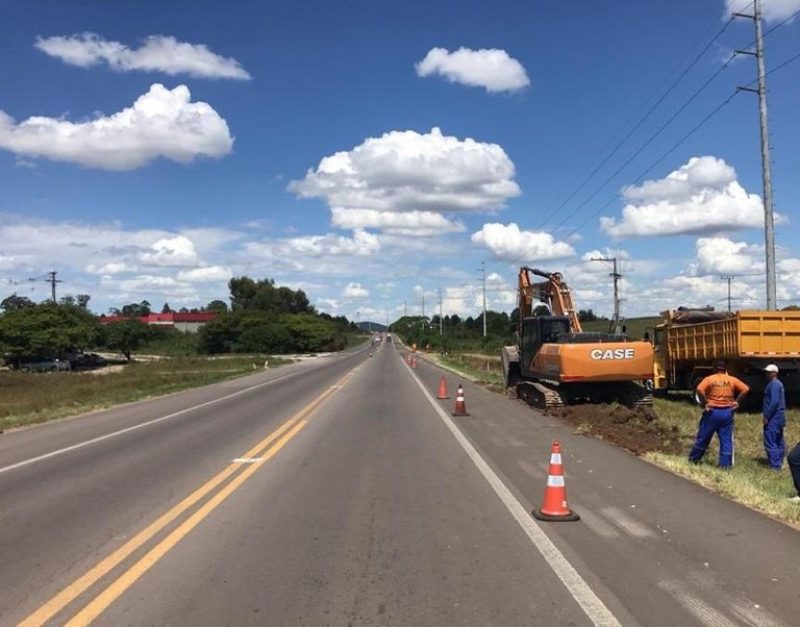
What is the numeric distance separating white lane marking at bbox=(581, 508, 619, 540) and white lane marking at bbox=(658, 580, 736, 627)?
1423mm

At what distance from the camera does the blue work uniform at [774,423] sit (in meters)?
11.3

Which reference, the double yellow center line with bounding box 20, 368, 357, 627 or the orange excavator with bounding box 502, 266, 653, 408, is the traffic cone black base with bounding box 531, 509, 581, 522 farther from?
the orange excavator with bounding box 502, 266, 653, 408

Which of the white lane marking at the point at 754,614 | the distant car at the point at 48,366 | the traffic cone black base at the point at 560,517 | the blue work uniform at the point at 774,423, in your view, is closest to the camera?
the white lane marking at the point at 754,614

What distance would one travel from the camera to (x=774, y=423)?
11.3 metres

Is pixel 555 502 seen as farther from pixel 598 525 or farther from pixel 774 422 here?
pixel 774 422

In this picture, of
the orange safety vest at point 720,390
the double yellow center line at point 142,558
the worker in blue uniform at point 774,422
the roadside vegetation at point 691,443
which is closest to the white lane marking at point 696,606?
the roadside vegetation at point 691,443

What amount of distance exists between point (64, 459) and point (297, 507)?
6.08 metres

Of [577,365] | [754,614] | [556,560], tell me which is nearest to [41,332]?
[577,365]

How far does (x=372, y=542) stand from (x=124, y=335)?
4094 inches

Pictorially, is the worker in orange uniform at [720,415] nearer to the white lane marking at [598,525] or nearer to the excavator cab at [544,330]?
the white lane marking at [598,525]

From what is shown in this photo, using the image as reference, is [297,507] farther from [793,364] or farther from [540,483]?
[793,364]

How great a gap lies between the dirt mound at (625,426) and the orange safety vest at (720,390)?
208cm

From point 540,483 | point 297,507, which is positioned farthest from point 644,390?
point 297,507

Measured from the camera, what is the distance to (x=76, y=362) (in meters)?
86.9
